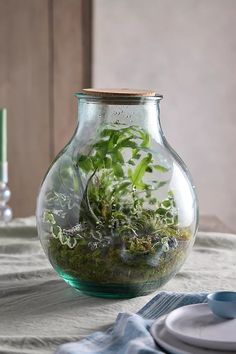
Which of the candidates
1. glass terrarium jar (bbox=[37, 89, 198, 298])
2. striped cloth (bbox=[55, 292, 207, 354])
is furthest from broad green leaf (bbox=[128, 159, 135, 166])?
striped cloth (bbox=[55, 292, 207, 354])

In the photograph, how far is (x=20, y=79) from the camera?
318 cm

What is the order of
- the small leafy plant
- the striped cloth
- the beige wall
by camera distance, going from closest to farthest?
the striped cloth < the small leafy plant < the beige wall

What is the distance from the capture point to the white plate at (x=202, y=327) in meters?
0.87

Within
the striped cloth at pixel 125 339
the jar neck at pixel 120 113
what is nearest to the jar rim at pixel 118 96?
the jar neck at pixel 120 113

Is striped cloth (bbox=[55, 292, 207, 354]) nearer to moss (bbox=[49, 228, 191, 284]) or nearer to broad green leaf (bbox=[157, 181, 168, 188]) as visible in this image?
moss (bbox=[49, 228, 191, 284])

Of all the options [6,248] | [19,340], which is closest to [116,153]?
[19,340]

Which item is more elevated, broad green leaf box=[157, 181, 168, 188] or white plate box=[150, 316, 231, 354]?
broad green leaf box=[157, 181, 168, 188]

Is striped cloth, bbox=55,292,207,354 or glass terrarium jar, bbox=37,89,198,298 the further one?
glass terrarium jar, bbox=37,89,198,298

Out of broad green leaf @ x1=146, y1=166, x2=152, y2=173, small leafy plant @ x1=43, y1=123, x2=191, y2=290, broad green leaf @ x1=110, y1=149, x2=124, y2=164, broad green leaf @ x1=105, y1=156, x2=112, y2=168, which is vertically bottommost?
small leafy plant @ x1=43, y1=123, x2=191, y2=290

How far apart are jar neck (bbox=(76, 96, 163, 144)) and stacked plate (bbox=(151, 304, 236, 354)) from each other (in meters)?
0.32

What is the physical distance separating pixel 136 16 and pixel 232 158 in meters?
0.81

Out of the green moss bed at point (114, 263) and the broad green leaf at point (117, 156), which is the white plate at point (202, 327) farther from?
the broad green leaf at point (117, 156)

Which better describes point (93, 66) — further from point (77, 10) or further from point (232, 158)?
point (232, 158)

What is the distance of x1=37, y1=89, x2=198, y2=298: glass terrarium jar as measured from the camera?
112 centimetres
